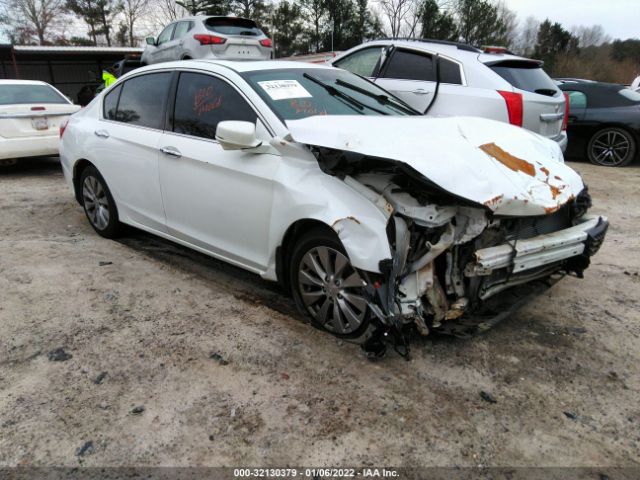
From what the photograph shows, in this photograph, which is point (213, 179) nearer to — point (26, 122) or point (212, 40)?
point (26, 122)

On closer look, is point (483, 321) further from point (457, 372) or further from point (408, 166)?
point (408, 166)

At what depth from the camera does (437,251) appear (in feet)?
8.93

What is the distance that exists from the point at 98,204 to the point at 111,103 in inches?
38.5

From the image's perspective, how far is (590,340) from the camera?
321 centimetres

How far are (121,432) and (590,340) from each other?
282 centimetres

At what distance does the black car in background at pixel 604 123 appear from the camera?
27.8 ft

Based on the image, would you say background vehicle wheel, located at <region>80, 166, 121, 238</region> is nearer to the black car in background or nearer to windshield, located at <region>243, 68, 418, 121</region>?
windshield, located at <region>243, 68, 418, 121</region>

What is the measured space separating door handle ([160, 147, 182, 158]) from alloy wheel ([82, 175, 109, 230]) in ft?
3.84

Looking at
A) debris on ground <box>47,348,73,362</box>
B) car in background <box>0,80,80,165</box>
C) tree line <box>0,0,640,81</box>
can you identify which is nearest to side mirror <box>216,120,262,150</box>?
debris on ground <box>47,348,73,362</box>

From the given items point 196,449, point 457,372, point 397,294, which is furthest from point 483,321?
point 196,449

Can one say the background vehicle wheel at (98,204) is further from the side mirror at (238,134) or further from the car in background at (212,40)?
the car in background at (212,40)

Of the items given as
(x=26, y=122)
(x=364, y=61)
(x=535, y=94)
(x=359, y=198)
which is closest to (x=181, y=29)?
(x=26, y=122)

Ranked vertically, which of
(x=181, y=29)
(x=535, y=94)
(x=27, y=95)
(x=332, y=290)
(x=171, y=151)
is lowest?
(x=332, y=290)

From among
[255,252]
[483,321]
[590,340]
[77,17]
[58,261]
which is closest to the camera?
[483,321]
